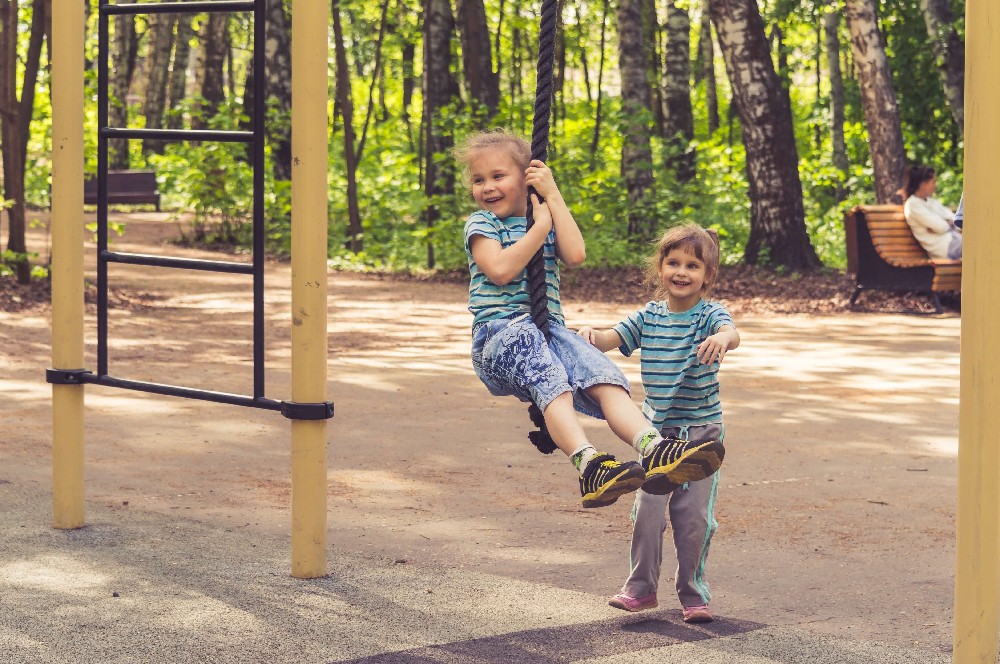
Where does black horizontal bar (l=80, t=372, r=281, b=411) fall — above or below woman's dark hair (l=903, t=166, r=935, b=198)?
below

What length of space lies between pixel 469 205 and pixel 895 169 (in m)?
4.90

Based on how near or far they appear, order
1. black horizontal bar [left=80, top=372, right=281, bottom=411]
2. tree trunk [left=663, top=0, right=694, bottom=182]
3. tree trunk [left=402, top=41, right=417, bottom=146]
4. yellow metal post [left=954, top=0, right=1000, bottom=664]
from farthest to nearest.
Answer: tree trunk [left=402, top=41, right=417, bottom=146] → tree trunk [left=663, top=0, right=694, bottom=182] → black horizontal bar [left=80, top=372, right=281, bottom=411] → yellow metal post [left=954, top=0, right=1000, bottom=664]

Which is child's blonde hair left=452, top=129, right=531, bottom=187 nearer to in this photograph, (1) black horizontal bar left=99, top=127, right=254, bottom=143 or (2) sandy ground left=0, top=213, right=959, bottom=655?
(1) black horizontal bar left=99, top=127, right=254, bottom=143

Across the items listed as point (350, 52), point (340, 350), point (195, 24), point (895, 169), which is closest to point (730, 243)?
point (895, 169)

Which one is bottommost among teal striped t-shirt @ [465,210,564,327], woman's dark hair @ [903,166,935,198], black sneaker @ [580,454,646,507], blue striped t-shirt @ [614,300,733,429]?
black sneaker @ [580,454,646,507]

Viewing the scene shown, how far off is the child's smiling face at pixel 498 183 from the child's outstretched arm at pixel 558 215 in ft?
0.35

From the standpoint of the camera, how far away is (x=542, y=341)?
4.24 metres

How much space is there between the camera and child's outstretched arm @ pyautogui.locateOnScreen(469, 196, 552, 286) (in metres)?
4.15

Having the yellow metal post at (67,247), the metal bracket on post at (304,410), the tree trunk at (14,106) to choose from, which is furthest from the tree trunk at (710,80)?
the metal bracket on post at (304,410)

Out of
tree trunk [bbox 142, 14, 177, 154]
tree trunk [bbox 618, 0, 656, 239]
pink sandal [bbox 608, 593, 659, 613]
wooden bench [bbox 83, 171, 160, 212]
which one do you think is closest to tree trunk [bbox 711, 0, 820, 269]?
tree trunk [bbox 618, 0, 656, 239]

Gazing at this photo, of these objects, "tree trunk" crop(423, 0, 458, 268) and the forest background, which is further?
"tree trunk" crop(423, 0, 458, 268)

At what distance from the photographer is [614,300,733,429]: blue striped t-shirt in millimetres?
4297

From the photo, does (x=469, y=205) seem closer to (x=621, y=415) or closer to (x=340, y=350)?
(x=340, y=350)

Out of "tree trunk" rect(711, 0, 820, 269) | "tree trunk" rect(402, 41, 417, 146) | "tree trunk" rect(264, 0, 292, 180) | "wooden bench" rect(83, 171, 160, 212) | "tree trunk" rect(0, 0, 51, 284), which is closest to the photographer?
"tree trunk" rect(0, 0, 51, 284)
